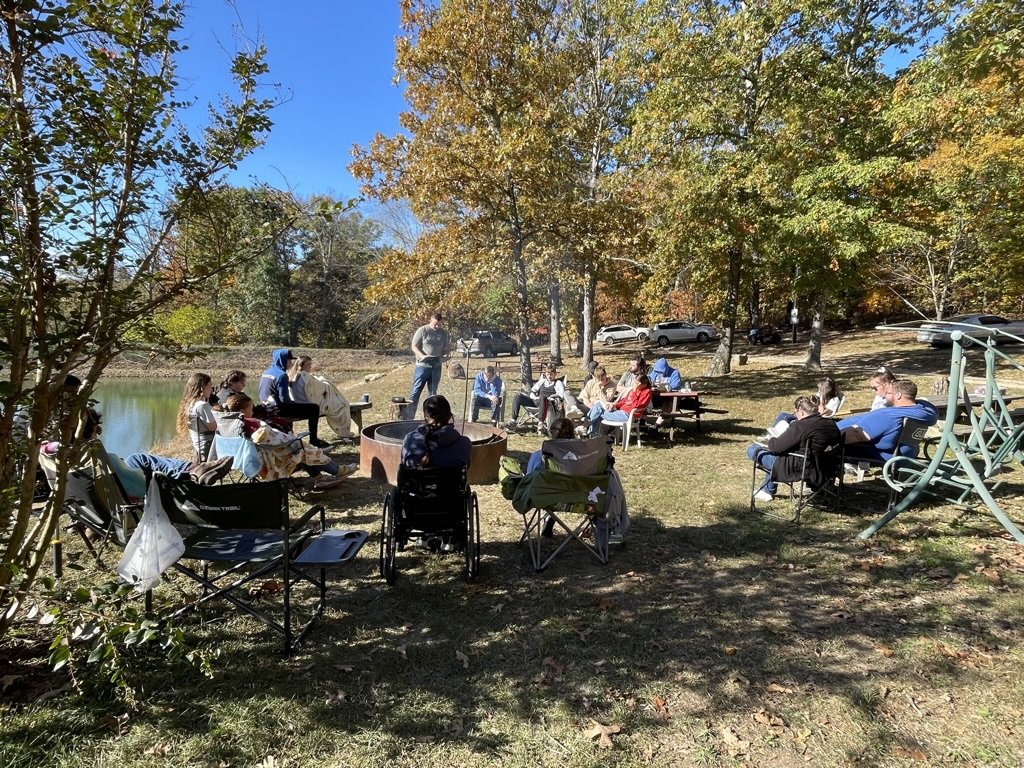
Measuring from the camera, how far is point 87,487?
11.5 ft

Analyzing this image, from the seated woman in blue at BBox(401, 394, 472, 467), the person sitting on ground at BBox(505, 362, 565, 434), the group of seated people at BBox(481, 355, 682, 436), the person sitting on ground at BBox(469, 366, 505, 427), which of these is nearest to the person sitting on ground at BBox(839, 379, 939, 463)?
the group of seated people at BBox(481, 355, 682, 436)

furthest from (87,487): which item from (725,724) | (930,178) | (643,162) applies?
(930,178)

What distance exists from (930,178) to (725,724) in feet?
48.6

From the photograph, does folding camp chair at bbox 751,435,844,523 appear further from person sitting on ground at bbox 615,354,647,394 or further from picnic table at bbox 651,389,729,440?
person sitting on ground at bbox 615,354,647,394

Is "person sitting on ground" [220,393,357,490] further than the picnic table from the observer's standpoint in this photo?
No

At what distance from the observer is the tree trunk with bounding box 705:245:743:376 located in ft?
51.0

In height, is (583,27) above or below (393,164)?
above

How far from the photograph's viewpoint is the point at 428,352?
8930 millimetres

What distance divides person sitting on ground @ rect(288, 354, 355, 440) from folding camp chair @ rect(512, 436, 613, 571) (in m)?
4.36

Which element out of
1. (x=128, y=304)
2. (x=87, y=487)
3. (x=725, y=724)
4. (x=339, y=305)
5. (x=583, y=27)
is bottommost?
(x=725, y=724)

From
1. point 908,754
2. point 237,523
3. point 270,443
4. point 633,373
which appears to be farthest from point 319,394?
point 908,754

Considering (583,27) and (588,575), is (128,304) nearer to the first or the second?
(588,575)

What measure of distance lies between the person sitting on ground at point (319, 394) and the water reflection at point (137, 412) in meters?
2.65

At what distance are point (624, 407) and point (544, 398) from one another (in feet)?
4.86
